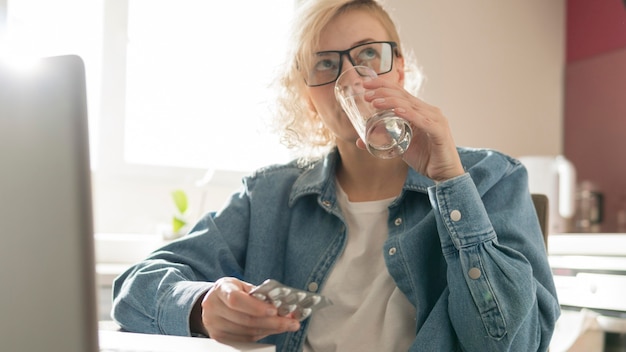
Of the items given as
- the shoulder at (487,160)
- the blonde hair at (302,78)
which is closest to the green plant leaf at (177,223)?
the blonde hair at (302,78)

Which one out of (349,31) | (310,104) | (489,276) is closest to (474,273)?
(489,276)

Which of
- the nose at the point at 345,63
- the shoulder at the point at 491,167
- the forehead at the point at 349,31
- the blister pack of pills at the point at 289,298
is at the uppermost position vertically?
the forehead at the point at 349,31

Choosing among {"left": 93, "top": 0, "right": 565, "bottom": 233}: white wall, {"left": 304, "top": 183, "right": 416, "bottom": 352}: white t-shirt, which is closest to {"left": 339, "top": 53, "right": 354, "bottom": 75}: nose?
{"left": 304, "top": 183, "right": 416, "bottom": 352}: white t-shirt

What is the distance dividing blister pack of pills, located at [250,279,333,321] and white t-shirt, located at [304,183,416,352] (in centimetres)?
43

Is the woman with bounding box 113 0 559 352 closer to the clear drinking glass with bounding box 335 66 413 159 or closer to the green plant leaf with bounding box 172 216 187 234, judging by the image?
the clear drinking glass with bounding box 335 66 413 159

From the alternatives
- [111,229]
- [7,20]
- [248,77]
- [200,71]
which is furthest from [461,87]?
[7,20]

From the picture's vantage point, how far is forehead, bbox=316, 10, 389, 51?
129cm

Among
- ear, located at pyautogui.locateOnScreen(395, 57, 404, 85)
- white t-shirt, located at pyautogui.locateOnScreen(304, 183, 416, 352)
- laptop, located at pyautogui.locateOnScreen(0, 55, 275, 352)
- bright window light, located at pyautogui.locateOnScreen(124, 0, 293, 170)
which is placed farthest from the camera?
bright window light, located at pyautogui.locateOnScreen(124, 0, 293, 170)

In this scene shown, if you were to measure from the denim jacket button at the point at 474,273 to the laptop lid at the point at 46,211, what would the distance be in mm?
695

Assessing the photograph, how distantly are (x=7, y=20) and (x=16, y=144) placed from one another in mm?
2327

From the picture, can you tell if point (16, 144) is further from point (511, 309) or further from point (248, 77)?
point (248, 77)

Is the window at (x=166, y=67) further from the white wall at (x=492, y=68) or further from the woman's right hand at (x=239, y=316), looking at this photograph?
the woman's right hand at (x=239, y=316)

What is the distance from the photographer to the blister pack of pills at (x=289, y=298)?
691 mm

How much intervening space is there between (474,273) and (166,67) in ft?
7.04
